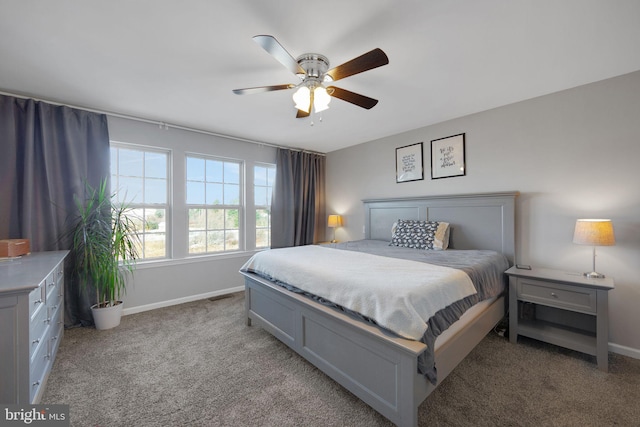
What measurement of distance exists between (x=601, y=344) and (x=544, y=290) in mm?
484

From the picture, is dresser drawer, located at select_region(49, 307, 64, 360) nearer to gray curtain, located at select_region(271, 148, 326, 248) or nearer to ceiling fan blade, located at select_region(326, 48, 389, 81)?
gray curtain, located at select_region(271, 148, 326, 248)

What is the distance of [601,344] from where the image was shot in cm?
198

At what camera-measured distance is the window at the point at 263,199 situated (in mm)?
4328

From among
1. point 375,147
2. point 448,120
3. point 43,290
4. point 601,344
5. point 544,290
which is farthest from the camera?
point 375,147

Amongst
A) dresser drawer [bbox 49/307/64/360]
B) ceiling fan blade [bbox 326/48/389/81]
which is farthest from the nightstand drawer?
dresser drawer [bbox 49/307/64/360]

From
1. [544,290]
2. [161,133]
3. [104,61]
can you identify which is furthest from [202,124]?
[544,290]

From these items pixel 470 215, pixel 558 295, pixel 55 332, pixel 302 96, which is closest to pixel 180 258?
pixel 55 332

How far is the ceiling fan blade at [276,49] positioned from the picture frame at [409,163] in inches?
93.7

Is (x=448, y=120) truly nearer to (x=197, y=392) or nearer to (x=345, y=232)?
(x=345, y=232)

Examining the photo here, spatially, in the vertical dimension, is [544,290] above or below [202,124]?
below

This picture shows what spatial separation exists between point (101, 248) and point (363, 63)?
3.05 meters

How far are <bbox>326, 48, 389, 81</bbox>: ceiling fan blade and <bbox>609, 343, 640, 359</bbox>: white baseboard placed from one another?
3087 mm

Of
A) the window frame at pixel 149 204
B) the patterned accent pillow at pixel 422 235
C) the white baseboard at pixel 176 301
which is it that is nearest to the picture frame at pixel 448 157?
the patterned accent pillow at pixel 422 235

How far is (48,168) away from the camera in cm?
262
